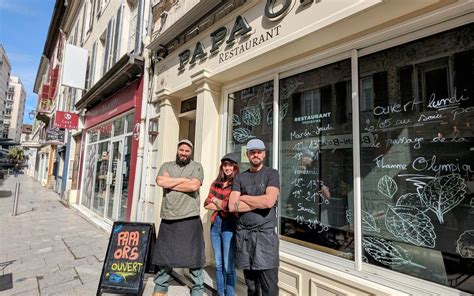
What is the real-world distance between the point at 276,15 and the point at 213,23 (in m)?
1.40

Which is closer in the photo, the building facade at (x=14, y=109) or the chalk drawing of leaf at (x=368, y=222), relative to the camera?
the chalk drawing of leaf at (x=368, y=222)

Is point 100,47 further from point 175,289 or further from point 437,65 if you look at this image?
point 437,65

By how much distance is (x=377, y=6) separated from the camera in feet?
7.28

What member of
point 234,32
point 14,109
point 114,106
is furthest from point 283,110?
point 14,109

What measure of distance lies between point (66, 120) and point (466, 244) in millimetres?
13112

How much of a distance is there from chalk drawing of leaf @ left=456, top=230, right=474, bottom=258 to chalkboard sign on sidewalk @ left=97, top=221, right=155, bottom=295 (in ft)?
10.4

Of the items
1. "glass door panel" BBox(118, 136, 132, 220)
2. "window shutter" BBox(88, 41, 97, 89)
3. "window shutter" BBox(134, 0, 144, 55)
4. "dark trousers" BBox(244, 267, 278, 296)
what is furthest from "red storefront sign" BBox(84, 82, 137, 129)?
"dark trousers" BBox(244, 267, 278, 296)

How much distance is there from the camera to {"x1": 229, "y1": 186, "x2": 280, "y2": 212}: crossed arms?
2311mm

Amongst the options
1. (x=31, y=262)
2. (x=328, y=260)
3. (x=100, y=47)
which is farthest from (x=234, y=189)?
(x=100, y=47)

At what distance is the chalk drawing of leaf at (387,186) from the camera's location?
2396 millimetres

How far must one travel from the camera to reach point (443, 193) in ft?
6.94

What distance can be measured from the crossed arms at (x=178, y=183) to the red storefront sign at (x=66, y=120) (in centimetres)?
1021

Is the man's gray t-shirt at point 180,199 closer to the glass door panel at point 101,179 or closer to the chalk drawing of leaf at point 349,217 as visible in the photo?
the chalk drawing of leaf at point 349,217

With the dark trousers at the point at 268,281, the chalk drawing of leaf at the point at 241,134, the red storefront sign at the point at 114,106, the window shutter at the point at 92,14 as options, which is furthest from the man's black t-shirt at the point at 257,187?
the window shutter at the point at 92,14
